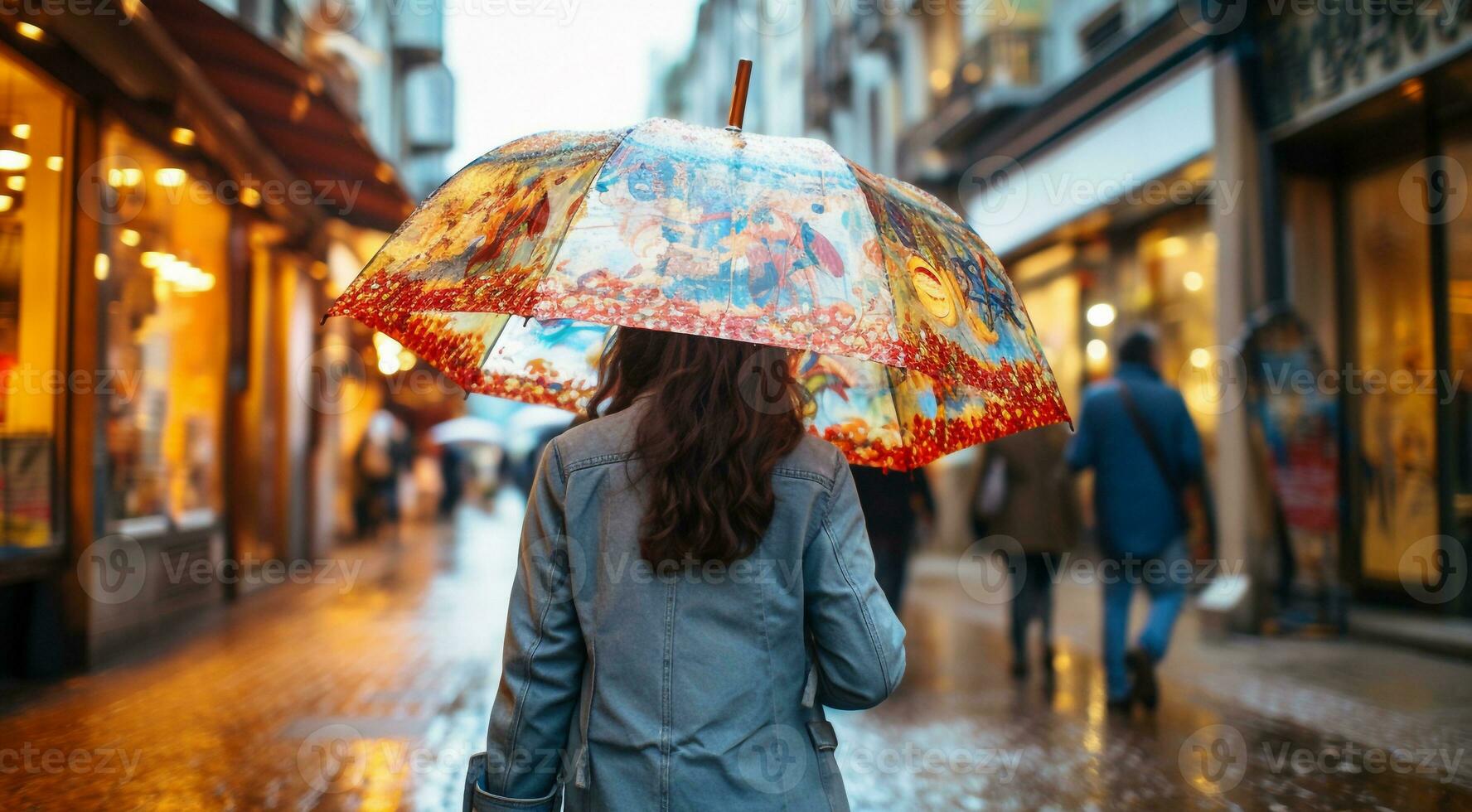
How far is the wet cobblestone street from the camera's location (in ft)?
16.4

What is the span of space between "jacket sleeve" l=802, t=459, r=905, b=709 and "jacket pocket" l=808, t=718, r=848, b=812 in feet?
0.20

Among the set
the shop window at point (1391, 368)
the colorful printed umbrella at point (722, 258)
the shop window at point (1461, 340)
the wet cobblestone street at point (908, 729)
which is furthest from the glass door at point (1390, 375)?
the colorful printed umbrella at point (722, 258)

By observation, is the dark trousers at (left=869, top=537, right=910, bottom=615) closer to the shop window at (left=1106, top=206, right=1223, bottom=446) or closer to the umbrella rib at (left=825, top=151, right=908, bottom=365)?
the umbrella rib at (left=825, top=151, right=908, bottom=365)

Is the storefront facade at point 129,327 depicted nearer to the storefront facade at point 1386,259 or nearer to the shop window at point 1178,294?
the storefront facade at point 1386,259

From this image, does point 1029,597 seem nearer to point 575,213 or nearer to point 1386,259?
point 1386,259

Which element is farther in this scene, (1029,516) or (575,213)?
(1029,516)

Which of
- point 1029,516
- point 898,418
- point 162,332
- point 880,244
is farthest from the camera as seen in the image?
point 162,332

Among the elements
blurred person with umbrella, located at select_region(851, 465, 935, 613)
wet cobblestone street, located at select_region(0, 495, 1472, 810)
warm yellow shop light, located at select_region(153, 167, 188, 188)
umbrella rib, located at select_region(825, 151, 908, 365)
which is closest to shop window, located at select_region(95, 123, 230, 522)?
warm yellow shop light, located at select_region(153, 167, 188, 188)

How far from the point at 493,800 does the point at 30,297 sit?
21.9 ft

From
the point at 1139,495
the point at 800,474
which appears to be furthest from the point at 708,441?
the point at 1139,495

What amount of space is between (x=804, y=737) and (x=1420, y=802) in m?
3.82

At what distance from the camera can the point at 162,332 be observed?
9719 millimetres

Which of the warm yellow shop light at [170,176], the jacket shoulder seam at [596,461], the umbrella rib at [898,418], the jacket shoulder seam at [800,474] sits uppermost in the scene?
the warm yellow shop light at [170,176]

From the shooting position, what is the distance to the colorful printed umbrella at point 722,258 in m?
2.37
